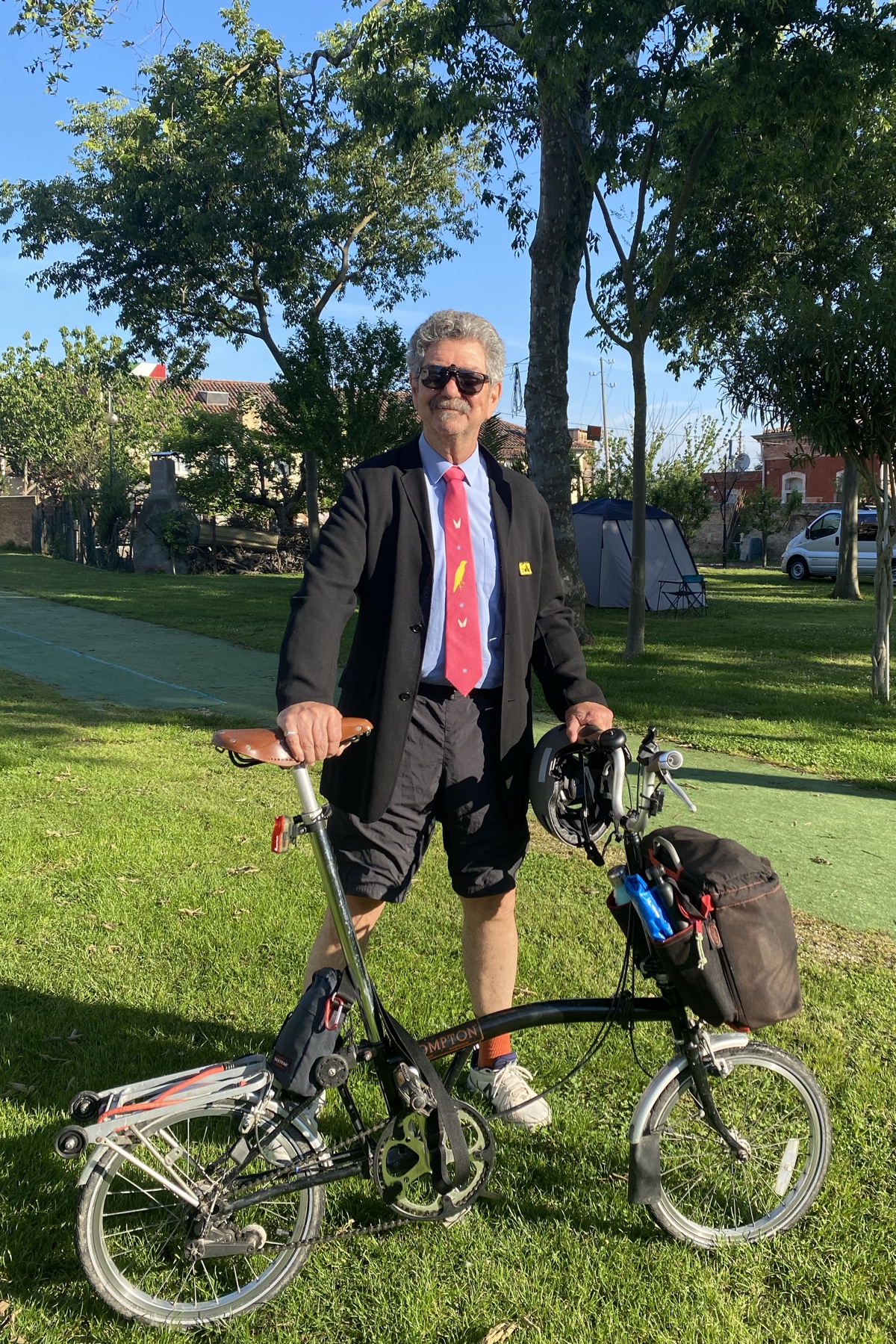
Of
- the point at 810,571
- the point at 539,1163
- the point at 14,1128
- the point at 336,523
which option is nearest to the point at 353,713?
the point at 336,523

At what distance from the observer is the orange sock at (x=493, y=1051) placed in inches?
127

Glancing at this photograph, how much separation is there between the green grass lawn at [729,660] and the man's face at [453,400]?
5462 mm

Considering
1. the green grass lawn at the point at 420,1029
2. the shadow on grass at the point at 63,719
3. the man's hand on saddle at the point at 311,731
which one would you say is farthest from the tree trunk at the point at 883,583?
the man's hand on saddle at the point at 311,731

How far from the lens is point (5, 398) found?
49.2 metres

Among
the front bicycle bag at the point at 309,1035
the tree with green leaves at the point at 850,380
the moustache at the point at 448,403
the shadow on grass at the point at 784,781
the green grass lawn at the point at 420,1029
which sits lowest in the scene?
the green grass lawn at the point at 420,1029

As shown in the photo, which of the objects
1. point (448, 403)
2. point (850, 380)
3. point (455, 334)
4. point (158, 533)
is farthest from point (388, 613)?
point (158, 533)

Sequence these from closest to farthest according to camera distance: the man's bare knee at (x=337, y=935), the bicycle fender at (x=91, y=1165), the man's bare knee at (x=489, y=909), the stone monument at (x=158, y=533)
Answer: the bicycle fender at (x=91, y=1165) → the man's bare knee at (x=337, y=935) → the man's bare knee at (x=489, y=909) → the stone monument at (x=158, y=533)

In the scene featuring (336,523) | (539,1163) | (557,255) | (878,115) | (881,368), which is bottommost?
(539,1163)

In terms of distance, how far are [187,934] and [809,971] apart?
2.45m

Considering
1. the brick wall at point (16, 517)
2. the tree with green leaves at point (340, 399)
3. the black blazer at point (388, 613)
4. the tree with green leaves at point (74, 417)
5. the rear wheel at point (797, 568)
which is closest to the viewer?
the black blazer at point (388, 613)

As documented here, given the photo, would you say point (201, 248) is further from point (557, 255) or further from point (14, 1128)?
point (14, 1128)

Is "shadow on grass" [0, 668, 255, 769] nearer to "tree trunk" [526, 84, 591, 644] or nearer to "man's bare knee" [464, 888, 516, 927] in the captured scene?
"man's bare knee" [464, 888, 516, 927]

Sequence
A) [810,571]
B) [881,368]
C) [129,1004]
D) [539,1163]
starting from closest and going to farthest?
[539,1163] < [129,1004] < [881,368] < [810,571]

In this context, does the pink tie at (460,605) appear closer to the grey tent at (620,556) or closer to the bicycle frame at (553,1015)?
the bicycle frame at (553,1015)
